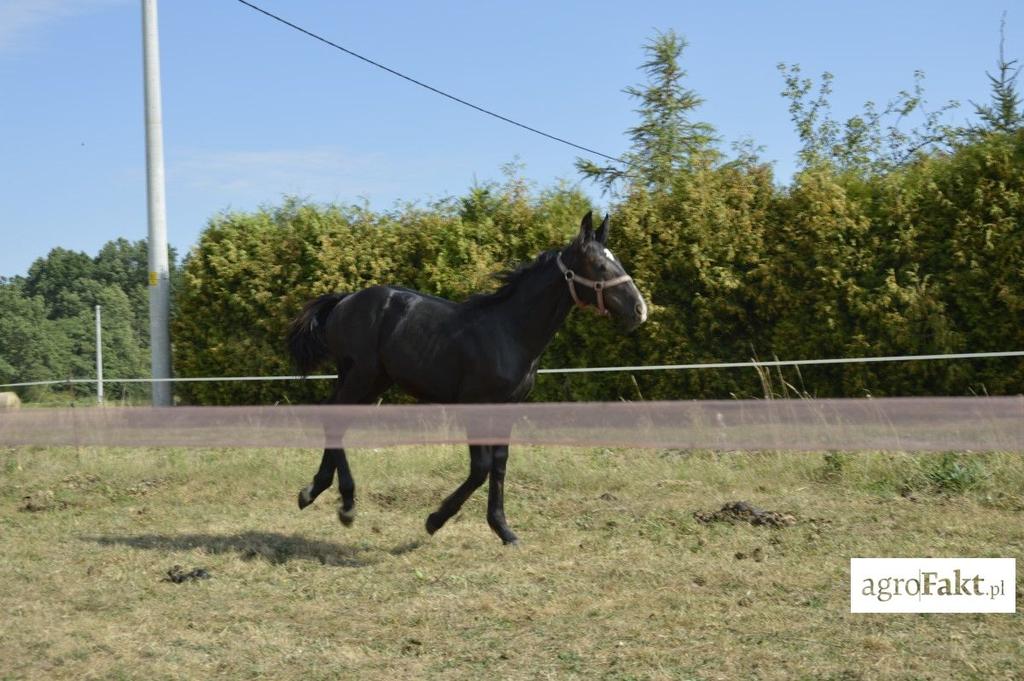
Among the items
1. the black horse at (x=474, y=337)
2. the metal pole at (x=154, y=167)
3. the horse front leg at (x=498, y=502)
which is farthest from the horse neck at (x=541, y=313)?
the metal pole at (x=154, y=167)

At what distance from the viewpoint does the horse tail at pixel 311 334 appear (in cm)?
843

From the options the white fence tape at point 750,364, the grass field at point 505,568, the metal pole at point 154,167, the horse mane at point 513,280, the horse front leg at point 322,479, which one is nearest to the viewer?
the grass field at point 505,568

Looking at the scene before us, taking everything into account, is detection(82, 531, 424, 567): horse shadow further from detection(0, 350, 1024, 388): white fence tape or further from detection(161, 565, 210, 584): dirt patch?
detection(0, 350, 1024, 388): white fence tape

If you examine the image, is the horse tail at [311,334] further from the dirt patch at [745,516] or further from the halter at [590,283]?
the dirt patch at [745,516]

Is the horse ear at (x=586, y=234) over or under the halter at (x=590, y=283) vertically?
over

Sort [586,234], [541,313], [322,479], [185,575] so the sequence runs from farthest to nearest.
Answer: [322,479] → [541,313] → [586,234] → [185,575]

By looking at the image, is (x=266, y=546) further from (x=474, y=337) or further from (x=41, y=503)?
(x=41, y=503)

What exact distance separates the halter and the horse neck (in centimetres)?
9

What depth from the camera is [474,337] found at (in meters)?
7.55

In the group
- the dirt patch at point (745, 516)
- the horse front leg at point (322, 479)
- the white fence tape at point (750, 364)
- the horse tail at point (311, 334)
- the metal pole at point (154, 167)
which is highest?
the metal pole at point (154, 167)

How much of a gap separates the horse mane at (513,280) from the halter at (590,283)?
6.2 inches

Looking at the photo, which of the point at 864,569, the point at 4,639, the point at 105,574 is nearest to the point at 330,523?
the point at 105,574

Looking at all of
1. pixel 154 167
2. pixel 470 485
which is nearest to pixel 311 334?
pixel 470 485

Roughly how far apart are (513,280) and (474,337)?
21.8 inches
